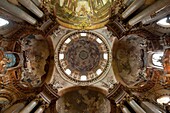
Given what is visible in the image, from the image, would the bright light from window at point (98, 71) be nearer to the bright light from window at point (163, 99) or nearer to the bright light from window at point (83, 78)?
the bright light from window at point (83, 78)

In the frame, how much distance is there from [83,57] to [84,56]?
14 centimetres

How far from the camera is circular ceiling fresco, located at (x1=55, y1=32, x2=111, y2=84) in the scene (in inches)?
885

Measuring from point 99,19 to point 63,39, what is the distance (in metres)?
3.82

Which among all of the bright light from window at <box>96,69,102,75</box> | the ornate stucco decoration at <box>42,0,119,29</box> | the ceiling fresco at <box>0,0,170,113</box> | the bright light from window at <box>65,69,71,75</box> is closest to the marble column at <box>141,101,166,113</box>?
the ceiling fresco at <box>0,0,170,113</box>

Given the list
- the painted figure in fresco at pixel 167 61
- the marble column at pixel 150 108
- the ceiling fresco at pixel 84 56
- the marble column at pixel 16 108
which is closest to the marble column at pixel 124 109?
the ceiling fresco at pixel 84 56

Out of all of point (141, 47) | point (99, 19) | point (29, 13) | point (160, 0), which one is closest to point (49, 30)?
point (29, 13)

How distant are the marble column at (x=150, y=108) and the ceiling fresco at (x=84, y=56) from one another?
0.06 m

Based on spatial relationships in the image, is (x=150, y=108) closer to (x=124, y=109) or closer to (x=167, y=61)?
(x=124, y=109)

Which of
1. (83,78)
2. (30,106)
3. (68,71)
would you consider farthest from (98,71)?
(30,106)

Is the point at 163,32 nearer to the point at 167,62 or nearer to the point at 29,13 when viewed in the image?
the point at 167,62

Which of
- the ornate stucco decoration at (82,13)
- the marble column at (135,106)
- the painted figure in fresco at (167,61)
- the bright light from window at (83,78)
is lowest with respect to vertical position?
the marble column at (135,106)

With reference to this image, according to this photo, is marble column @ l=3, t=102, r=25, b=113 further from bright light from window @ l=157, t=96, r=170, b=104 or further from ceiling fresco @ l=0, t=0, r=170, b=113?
bright light from window @ l=157, t=96, r=170, b=104

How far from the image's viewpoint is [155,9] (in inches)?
536

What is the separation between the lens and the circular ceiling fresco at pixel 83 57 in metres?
22.5
